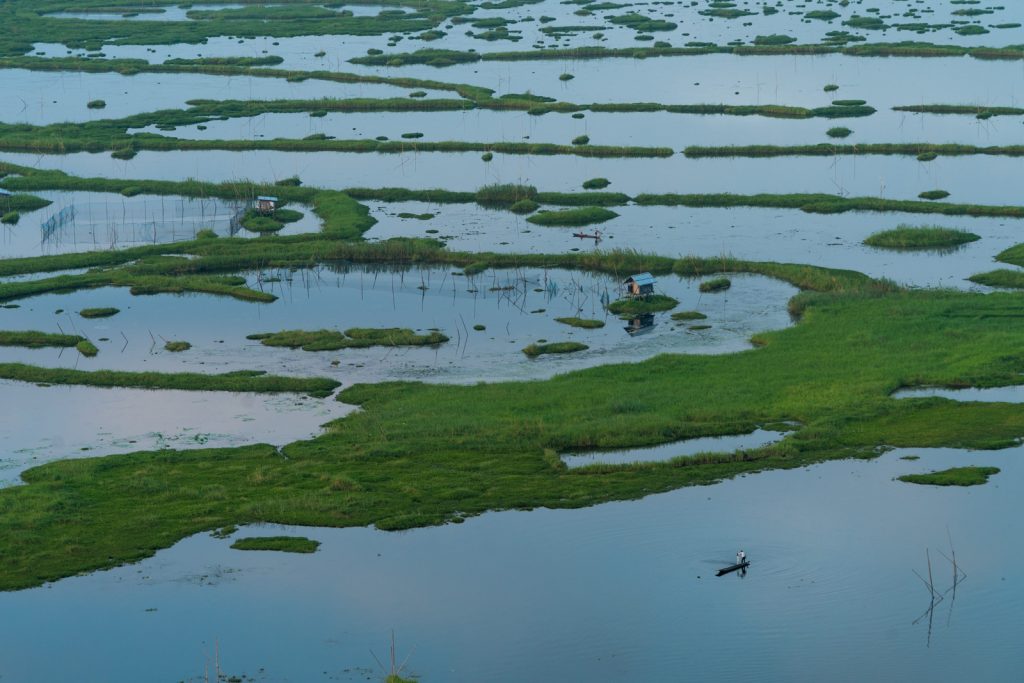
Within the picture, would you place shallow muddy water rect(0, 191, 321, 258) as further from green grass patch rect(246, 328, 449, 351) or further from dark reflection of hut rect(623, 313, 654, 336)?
dark reflection of hut rect(623, 313, 654, 336)

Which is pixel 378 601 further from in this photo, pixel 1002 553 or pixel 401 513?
pixel 1002 553

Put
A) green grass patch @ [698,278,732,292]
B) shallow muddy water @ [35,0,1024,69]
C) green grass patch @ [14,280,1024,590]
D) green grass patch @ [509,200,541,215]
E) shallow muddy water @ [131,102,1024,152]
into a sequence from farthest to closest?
shallow muddy water @ [35,0,1024,69], shallow muddy water @ [131,102,1024,152], green grass patch @ [509,200,541,215], green grass patch @ [698,278,732,292], green grass patch @ [14,280,1024,590]

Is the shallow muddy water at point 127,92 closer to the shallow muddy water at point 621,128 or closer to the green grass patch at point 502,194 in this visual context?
the shallow muddy water at point 621,128

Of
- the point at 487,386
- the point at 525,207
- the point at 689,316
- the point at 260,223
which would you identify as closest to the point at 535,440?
the point at 487,386

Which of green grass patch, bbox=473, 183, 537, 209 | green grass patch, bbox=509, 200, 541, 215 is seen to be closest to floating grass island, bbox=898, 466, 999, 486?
green grass patch, bbox=509, 200, 541, 215

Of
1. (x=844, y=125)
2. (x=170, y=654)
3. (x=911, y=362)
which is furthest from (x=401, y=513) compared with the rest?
(x=844, y=125)

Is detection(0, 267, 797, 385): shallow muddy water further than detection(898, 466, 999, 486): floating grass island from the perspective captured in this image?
Yes

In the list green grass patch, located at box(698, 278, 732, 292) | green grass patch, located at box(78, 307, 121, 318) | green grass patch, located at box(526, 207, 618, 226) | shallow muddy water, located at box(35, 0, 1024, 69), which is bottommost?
green grass patch, located at box(78, 307, 121, 318)
